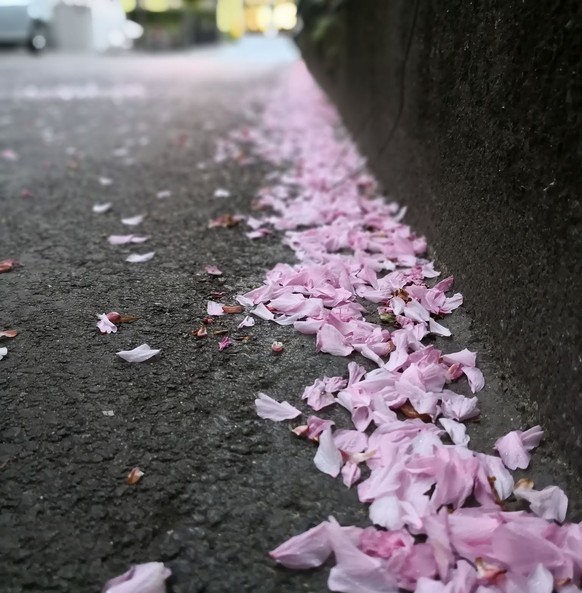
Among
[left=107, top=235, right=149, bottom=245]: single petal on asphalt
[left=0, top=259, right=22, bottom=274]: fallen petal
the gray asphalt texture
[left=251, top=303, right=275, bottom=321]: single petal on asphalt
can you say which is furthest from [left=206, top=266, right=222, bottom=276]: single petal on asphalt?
[left=0, top=259, right=22, bottom=274]: fallen petal

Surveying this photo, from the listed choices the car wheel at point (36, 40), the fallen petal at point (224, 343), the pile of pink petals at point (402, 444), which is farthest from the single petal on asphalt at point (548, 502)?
the car wheel at point (36, 40)

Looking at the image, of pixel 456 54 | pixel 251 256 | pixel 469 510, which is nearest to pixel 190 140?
pixel 251 256

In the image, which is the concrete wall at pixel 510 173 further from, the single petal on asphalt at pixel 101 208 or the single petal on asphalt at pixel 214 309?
A: the single petal on asphalt at pixel 101 208

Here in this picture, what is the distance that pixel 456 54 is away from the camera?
5.46 ft

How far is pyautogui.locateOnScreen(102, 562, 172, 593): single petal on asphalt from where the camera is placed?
87 cm

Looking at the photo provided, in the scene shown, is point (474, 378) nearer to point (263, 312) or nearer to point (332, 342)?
point (332, 342)

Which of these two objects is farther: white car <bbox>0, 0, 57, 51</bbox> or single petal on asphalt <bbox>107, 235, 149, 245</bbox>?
white car <bbox>0, 0, 57, 51</bbox>

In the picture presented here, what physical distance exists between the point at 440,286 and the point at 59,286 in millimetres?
1112

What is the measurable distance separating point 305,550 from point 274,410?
345 millimetres

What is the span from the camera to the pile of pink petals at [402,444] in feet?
2.93

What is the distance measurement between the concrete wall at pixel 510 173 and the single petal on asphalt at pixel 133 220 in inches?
41.1

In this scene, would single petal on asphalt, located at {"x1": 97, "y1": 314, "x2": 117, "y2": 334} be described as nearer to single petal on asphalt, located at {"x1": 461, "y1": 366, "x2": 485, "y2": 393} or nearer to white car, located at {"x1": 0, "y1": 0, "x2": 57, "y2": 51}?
single petal on asphalt, located at {"x1": 461, "y1": 366, "x2": 485, "y2": 393}

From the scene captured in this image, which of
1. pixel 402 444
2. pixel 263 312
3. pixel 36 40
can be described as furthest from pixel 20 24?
pixel 402 444

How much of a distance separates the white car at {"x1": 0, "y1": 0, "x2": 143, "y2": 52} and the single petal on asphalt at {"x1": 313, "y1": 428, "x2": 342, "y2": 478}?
13932mm
